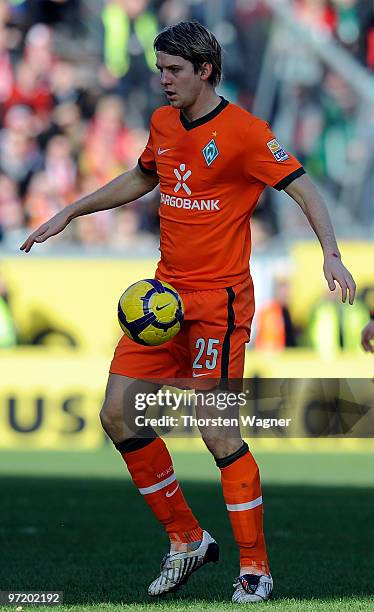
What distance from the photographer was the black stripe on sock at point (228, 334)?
18.3ft

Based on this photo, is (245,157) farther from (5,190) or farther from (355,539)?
(5,190)

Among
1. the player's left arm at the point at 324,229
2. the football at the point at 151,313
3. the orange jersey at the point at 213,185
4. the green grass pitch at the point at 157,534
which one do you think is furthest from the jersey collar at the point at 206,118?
the green grass pitch at the point at 157,534

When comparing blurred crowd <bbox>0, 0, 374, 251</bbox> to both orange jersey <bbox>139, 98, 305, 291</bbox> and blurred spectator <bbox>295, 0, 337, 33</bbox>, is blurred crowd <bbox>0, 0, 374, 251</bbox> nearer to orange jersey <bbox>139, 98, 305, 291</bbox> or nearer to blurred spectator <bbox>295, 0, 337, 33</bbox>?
blurred spectator <bbox>295, 0, 337, 33</bbox>

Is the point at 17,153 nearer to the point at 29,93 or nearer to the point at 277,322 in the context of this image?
the point at 29,93

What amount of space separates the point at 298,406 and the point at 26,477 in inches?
117

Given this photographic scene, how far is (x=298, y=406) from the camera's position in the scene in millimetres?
12547

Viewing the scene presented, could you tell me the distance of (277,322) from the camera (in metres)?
15.6

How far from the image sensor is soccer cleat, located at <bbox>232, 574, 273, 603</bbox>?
17.6ft

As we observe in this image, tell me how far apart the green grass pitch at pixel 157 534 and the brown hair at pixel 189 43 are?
86.7 inches

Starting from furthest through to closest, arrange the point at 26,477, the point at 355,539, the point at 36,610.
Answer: the point at 26,477 → the point at 355,539 → the point at 36,610

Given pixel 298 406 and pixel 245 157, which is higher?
pixel 245 157

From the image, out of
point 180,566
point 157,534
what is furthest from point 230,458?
point 157,534

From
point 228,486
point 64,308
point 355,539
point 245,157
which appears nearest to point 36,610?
point 228,486

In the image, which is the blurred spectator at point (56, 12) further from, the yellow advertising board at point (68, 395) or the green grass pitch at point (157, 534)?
the green grass pitch at point (157, 534)
